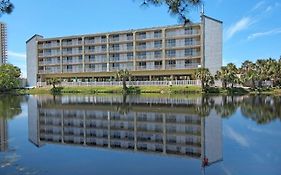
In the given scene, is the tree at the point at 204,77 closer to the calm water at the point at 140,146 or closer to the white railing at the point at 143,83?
the white railing at the point at 143,83

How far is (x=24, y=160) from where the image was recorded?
47.2 feet

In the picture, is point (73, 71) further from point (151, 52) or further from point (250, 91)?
point (250, 91)

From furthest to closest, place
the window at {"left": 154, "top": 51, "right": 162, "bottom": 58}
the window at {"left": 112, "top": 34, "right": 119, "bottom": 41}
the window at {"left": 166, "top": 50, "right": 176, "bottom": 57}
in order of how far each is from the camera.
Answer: the window at {"left": 112, "top": 34, "right": 119, "bottom": 41}, the window at {"left": 154, "top": 51, "right": 162, "bottom": 58}, the window at {"left": 166, "top": 50, "right": 176, "bottom": 57}

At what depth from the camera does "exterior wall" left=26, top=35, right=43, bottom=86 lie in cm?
11512

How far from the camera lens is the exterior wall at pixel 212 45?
89.8 m

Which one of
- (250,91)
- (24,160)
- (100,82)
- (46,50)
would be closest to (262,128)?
(24,160)

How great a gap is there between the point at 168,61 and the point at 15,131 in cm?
7527

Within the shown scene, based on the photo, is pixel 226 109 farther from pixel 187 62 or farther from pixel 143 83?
pixel 143 83

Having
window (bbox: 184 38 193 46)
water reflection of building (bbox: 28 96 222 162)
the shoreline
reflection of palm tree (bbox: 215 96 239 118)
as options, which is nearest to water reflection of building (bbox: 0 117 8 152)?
water reflection of building (bbox: 28 96 222 162)

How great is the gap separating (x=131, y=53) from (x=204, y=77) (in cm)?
2929

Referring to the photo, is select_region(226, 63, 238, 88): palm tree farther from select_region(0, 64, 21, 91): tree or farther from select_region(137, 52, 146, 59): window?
select_region(0, 64, 21, 91): tree

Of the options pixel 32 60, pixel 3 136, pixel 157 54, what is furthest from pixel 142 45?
pixel 3 136

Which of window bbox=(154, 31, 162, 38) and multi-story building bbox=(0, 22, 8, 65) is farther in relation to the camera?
multi-story building bbox=(0, 22, 8, 65)

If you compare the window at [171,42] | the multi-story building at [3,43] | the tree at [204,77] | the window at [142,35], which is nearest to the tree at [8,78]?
the window at [142,35]
